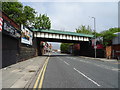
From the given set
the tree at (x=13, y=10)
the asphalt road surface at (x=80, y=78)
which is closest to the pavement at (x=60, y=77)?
the asphalt road surface at (x=80, y=78)

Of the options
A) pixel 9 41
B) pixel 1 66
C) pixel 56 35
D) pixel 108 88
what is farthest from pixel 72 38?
pixel 108 88

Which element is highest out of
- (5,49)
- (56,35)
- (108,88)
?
(56,35)

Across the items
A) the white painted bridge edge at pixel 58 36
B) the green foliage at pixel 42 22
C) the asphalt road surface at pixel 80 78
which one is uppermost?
the green foliage at pixel 42 22

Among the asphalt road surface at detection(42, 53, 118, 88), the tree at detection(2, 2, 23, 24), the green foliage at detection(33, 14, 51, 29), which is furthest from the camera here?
the green foliage at detection(33, 14, 51, 29)

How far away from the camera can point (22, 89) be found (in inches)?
301

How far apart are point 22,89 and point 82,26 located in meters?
90.0

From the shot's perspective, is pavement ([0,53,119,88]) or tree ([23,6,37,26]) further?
tree ([23,6,37,26])

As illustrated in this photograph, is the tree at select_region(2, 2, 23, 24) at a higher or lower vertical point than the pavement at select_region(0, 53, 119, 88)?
higher

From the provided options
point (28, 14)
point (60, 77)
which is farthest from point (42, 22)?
point (60, 77)

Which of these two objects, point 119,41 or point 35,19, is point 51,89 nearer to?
point 119,41

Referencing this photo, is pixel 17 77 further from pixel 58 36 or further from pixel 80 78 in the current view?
pixel 58 36

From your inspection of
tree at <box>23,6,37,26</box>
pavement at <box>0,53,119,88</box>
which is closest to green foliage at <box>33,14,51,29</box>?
tree at <box>23,6,37,26</box>

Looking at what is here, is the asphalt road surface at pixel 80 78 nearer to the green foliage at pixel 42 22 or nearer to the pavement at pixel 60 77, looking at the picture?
the pavement at pixel 60 77

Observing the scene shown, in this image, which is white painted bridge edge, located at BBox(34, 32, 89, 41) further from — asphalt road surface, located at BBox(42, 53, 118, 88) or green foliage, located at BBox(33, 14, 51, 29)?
asphalt road surface, located at BBox(42, 53, 118, 88)
